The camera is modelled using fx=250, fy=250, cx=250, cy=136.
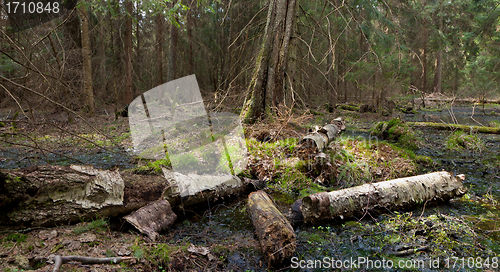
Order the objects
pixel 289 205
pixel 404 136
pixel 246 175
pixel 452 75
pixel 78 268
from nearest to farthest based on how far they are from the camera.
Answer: pixel 78 268 → pixel 289 205 → pixel 246 175 → pixel 404 136 → pixel 452 75

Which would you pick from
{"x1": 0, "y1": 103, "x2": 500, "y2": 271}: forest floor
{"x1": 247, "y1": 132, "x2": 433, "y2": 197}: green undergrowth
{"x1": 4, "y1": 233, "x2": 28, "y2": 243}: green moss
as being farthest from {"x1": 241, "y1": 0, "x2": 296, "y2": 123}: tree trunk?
{"x1": 4, "y1": 233, "x2": 28, "y2": 243}: green moss

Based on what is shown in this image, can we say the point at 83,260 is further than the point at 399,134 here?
No

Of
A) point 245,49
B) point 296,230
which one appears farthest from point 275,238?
point 245,49

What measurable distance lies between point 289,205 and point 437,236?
1909mm

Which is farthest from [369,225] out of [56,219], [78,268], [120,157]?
[120,157]

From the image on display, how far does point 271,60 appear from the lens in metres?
6.77

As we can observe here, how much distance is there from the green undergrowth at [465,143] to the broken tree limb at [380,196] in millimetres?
3974

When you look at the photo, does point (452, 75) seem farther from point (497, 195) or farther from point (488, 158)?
point (497, 195)

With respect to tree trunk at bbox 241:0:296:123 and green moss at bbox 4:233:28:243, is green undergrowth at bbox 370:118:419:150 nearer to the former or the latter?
tree trunk at bbox 241:0:296:123

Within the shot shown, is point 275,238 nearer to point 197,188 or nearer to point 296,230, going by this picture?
point 296,230

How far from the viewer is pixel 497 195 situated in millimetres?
4211

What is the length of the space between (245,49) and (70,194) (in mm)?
7363

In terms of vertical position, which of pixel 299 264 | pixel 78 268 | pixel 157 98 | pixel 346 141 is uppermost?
pixel 157 98

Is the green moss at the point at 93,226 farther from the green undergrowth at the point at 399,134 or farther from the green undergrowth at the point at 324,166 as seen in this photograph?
the green undergrowth at the point at 399,134
